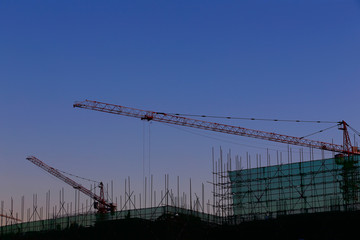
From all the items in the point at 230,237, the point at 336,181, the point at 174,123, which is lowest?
the point at 230,237

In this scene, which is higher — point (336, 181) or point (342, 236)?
point (336, 181)

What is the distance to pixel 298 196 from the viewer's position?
66.9m

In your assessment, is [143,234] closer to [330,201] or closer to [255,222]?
[255,222]

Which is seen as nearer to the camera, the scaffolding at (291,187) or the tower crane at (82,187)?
the scaffolding at (291,187)

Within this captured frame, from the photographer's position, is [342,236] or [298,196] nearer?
[342,236]

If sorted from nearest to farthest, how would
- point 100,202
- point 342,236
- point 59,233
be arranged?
point 342,236, point 59,233, point 100,202

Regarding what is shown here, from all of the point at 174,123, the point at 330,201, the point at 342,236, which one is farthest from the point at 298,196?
the point at 174,123

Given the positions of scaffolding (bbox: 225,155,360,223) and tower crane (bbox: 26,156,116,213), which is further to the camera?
tower crane (bbox: 26,156,116,213)

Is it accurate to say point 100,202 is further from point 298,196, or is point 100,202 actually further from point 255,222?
point 255,222

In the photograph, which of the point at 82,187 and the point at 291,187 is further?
the point at 82,187

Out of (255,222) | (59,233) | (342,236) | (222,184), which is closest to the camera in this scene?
(342,236)

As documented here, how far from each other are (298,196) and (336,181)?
16.5 feet

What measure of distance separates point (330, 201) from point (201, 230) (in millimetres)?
16665

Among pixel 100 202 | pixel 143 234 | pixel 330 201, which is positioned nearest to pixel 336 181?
pixel 330 201
